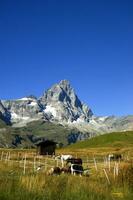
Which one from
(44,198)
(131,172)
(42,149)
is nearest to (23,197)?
(44,198)

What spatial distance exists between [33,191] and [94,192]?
380cm

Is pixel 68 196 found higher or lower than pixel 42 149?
lower

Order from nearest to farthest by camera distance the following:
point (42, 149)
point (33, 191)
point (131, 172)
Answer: point (33, 191), point (131, 172), point (42, 149)

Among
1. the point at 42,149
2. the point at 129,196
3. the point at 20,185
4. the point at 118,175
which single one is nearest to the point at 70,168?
the point at 118,175

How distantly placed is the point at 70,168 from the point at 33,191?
25064 mm

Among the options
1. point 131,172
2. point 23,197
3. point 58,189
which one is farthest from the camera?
point 131,172

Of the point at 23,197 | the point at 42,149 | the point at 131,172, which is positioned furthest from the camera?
the point at 42,149

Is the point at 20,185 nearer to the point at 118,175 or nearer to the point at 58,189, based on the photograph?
the point at 58,189

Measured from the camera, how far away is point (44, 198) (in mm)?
17469

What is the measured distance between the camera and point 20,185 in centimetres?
1927

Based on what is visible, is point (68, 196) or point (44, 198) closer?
point (44, 198)

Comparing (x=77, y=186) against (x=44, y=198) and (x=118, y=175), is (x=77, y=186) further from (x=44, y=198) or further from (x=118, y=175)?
(x=118, y=175)

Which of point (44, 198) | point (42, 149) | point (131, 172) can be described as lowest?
point (44, 198)

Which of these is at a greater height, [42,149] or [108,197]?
[42,149]
